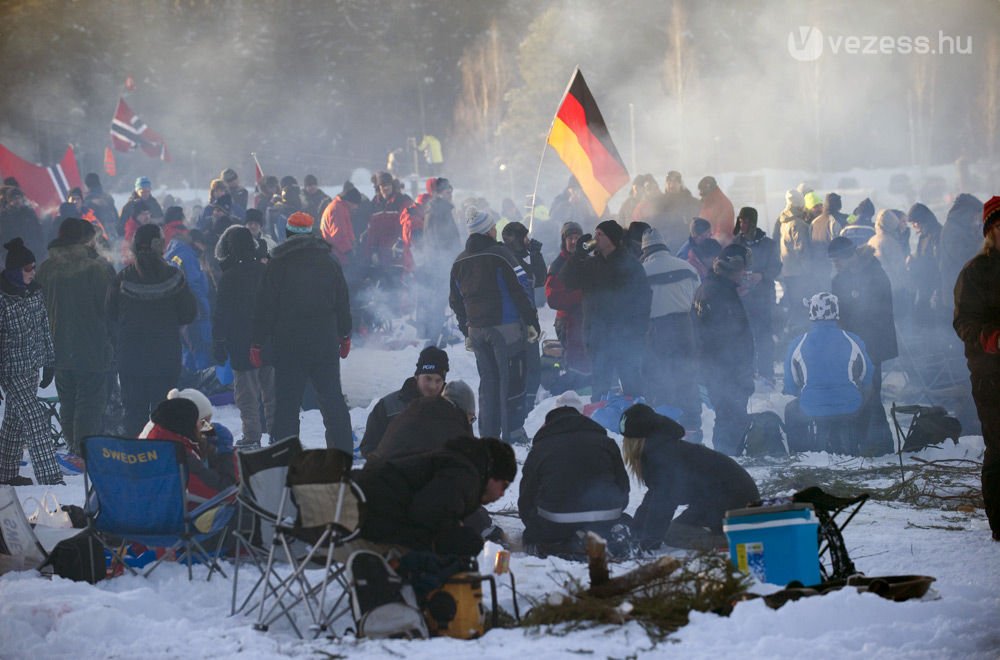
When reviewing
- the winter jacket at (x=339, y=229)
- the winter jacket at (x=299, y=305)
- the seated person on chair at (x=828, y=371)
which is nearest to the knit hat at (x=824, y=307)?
the seated person on chair at (x=828, y=371)

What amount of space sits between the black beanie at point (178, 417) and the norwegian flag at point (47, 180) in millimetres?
12214

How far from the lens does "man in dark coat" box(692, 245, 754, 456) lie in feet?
31.9

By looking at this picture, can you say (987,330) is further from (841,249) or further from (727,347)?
(841,249)

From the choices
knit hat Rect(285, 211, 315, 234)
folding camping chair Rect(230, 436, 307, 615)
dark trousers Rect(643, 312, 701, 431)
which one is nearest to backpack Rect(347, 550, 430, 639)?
folding camping chair Rect(230, 436, 307, 615)

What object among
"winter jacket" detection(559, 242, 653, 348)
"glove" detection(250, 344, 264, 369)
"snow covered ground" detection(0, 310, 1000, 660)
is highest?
"winter jacket" detection(559, 242, 653, 348)

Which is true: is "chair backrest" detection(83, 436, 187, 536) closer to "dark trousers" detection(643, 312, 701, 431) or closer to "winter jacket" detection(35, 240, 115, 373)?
"winter jacket" detection(35, 240, 115, 373)

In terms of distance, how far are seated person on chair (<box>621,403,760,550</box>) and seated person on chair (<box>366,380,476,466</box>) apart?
3.27 ft

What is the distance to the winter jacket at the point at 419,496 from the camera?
5.73 m

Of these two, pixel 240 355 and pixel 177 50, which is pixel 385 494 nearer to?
pixel 240 355

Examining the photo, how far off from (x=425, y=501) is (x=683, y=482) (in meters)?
1.94

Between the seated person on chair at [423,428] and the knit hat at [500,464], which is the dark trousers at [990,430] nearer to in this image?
the knit hat at [500,464]

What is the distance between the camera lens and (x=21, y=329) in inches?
368

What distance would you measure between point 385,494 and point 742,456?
455 centimetres

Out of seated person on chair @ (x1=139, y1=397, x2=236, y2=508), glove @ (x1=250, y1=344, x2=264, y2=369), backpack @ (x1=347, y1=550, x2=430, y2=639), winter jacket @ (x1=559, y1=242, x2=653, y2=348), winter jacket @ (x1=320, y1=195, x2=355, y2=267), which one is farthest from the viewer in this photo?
winter jacket @ (x1=320, y1=195, x2=355, y2=267)
